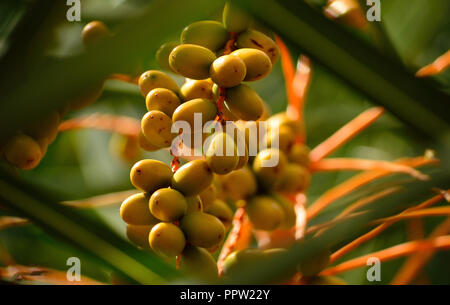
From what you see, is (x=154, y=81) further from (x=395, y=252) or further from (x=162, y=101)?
(x=395, y=252)

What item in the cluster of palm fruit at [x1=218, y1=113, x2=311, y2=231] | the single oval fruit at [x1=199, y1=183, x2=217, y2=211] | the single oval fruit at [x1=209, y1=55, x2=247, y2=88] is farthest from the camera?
the cluster of palm fruit at [x1=218, y1=113, x2=311, y2=231]

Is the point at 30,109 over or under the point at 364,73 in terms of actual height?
under

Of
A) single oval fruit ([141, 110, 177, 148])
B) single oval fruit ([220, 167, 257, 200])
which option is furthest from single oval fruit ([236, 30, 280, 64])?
single oval fruit ([220, 167, 257, 200])

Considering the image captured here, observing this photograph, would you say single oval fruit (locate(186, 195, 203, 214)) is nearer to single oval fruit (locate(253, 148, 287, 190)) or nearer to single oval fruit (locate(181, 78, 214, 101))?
single oval fruit (locate(181, 78, 214, 101))

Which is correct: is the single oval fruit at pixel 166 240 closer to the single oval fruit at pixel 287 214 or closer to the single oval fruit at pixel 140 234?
the single oval fruit at pixel 140 234

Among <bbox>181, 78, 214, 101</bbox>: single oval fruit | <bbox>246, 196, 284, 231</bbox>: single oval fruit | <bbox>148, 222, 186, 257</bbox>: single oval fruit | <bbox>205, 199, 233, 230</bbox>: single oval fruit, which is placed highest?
<bbox>181, 78, 214, 101</bbox>: single oval fruit

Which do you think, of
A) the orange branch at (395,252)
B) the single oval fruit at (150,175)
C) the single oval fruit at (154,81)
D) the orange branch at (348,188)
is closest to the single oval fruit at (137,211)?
the single oval fruit at (150,175)
